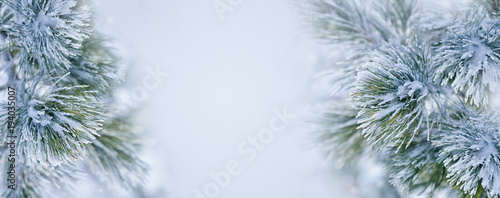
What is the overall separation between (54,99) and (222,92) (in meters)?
2.04

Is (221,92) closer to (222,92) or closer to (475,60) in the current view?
(222,92)

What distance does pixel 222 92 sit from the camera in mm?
2691

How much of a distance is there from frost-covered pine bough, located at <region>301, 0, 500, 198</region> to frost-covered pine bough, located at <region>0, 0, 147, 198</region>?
A: 0.54 metres

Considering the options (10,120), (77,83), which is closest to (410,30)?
(77,83)

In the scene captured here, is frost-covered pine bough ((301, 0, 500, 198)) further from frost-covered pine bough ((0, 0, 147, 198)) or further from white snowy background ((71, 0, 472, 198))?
white snowy background ((71, 0, 472, 198))

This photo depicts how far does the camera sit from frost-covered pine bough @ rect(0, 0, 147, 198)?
64 centimetres

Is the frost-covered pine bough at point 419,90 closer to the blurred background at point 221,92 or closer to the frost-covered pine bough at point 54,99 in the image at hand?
the frost-covered pine bough at point 54,99

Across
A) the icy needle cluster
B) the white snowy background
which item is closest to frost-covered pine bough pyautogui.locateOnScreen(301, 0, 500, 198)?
the icy needle cluster

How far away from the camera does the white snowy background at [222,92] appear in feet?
6.66

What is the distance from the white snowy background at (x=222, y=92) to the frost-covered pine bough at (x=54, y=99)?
0.93m

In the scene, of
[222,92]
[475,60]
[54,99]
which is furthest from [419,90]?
[222,92]

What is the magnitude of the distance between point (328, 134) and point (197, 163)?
5.94 feet

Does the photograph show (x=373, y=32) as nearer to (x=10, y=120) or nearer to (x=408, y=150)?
(x=408, y=150)

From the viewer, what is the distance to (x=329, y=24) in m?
0.87
